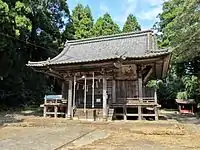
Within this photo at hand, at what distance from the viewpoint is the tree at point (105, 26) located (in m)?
41.2

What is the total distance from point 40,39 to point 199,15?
18966 mm

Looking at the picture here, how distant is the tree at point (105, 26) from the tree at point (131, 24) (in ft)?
10.4

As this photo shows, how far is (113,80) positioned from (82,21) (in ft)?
89.3

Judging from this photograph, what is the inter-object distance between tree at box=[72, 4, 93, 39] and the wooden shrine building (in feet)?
70.2

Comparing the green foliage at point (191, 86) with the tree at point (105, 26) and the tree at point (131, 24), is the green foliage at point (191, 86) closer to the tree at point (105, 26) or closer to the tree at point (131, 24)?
the tree at point (105, 26)

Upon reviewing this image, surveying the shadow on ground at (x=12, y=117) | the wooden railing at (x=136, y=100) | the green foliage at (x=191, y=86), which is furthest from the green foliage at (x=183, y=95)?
the shadow on ground at (x=12, y=117)

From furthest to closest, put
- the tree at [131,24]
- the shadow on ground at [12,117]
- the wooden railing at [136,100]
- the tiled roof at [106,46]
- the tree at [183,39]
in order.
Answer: the tree at [131,24] → the tiled roof at [106,46] → the wooden railing at [136,100] → the shadow on ground at [12,117] → the tree at [183,39]

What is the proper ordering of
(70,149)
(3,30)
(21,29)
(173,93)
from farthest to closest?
(173,93)
(21,29)
(3,30)
(70,149)

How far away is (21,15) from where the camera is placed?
63.5 ft

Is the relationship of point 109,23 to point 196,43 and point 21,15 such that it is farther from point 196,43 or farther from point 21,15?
point 196,43

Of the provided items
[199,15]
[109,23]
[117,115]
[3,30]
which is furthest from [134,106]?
[109,23]

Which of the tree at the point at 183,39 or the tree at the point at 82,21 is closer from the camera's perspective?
the tree at the point at 183,39

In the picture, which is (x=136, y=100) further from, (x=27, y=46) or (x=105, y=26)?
(x=105, y=26)

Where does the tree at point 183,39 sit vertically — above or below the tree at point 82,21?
below
